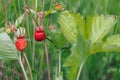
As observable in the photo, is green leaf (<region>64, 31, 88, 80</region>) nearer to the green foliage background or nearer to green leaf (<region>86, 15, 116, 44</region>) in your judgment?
green leaf (<region>86, 15, 116, 44</region>)

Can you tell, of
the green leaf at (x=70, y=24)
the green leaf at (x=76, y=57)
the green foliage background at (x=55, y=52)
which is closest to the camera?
the green leaf at (x=76, y=57)

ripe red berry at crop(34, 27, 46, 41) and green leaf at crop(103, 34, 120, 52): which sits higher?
ripe red berry at crop(34, 27, 46, 41)

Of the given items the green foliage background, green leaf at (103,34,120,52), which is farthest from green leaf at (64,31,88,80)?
the green foliage background

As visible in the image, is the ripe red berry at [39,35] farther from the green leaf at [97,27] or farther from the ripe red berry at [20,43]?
the green leaf at [97,27]

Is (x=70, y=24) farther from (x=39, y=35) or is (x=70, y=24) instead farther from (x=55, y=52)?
(x=55, y=52)

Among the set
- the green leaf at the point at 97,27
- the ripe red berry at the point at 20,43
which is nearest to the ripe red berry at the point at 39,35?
the ripe red berry at the point at 20,43
